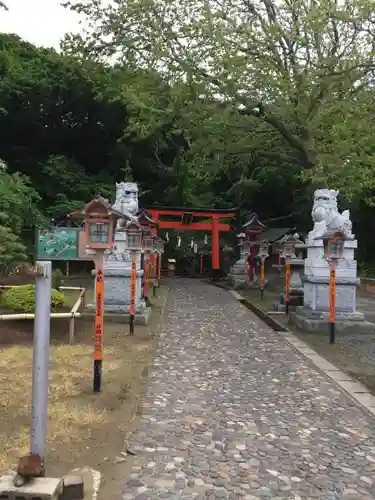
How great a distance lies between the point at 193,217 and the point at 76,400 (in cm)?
2125

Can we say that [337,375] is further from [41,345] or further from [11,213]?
[11,213]

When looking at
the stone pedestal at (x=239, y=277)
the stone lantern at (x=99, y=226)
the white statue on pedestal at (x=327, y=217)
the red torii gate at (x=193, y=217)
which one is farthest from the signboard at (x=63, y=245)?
the stone lantern at (x=99, y=226)

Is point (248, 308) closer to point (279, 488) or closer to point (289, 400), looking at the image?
point (289, 400)

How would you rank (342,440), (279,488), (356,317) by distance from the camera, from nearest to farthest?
(279,488) → (342,440) → (356,317)

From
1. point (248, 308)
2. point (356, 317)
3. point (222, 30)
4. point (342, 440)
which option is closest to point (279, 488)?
point (342, 440)

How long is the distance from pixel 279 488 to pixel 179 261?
29636 mm

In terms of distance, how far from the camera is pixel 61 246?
71.4 ft

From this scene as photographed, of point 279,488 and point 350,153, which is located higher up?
point 350,153

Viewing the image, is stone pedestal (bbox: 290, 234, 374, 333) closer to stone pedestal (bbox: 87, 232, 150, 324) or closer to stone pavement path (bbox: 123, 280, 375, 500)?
stone pavement path (bbox: 123, 280, 375, 500)

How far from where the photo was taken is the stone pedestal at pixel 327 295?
450 inches

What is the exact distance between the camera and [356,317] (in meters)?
11.7

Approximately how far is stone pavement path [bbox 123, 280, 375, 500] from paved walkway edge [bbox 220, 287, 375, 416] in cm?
14

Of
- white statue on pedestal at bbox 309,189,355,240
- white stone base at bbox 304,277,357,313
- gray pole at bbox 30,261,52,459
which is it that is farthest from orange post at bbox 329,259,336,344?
gray pole at bbox 30,261,52,459

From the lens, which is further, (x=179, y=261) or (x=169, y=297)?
(x=179, y=261)
